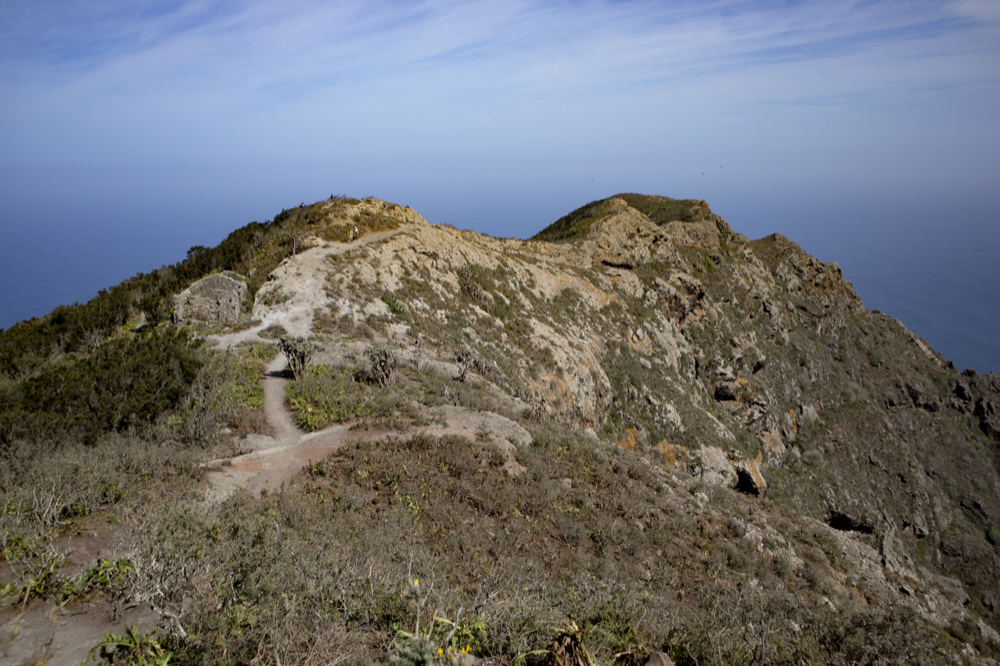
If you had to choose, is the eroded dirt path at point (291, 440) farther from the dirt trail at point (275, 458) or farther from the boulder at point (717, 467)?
the boulder at point (717, 467)

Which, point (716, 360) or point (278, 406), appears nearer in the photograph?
point (278, 406)

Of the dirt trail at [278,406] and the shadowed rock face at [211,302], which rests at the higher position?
the shadowed rock face at [211,302]

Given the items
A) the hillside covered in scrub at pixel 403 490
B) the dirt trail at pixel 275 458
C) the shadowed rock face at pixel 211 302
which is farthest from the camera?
the shadowed rock face at pixel 211 302

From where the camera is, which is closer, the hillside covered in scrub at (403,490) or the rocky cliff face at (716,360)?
the hillside covered in scrub at (403,490)

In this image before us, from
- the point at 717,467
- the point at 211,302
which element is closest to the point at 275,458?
the point at 211,302

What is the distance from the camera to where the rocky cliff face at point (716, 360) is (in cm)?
2153

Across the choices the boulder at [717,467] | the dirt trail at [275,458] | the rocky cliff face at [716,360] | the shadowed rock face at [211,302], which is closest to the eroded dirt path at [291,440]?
the dirt trail at [275,458]

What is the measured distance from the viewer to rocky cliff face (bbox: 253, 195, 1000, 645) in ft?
70.6

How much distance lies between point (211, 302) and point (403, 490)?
48.1 feet

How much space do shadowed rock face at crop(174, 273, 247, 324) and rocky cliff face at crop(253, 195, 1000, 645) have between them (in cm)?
102

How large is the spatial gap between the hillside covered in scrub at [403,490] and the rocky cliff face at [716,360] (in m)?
0.29

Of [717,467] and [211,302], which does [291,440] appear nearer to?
[211,302]

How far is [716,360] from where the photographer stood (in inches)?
1483

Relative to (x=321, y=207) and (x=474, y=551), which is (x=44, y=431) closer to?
(x=474, y=551)
